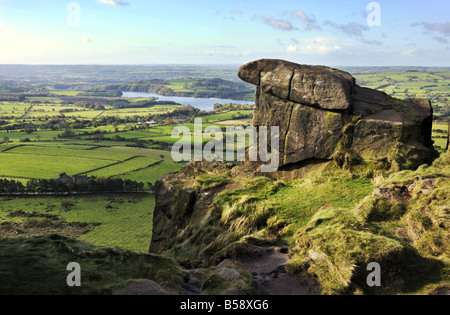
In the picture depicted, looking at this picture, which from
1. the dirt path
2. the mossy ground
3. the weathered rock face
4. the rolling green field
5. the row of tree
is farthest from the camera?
the row of tree

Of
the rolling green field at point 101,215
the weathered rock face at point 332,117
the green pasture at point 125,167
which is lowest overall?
the rolling green field at point 101,215

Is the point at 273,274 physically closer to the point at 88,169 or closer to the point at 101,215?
the point at 101,215

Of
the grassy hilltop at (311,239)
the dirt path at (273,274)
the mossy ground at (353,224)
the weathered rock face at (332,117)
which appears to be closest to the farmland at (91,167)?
the grassy hilltop at (311,239)

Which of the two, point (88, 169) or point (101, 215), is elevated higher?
point (88, 169)

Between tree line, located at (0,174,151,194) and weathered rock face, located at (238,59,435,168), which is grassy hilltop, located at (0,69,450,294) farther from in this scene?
tree line, located at (0,174,151,194)

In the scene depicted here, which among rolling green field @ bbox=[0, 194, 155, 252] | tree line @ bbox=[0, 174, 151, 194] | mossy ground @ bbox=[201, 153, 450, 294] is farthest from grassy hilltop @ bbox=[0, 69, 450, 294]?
tree line @ bbox=[0, 174, 151, 194]

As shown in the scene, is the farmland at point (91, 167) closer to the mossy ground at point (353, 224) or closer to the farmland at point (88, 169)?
the farmland at point (88, 169)

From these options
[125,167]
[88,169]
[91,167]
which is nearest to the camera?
[88,169]

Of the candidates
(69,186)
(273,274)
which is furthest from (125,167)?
(273,274)

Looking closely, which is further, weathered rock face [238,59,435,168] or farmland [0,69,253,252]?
farmland [0,69,253,252]

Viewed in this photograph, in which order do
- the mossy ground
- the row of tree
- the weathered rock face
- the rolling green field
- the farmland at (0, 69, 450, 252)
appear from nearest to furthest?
the mossy ground, the weathered rock face, the rolling green field, the farmland at (0, 69, 450, 252), the row of tree
